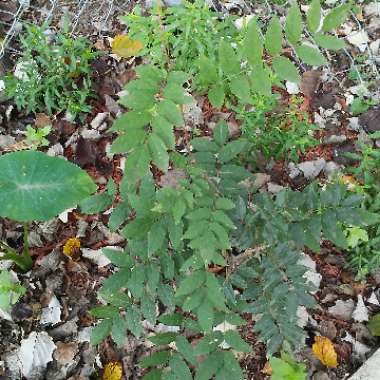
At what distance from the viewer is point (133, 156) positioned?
1352 millimetres

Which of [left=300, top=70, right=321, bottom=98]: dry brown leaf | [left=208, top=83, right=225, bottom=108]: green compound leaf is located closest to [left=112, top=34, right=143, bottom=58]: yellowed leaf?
[left=300, top=70, right=321, bottom=98]: dry brown leaf

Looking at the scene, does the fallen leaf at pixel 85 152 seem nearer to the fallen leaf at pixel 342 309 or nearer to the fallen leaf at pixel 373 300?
the fallen leaf at pixel 342 309

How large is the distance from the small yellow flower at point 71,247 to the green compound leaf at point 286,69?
1.42m

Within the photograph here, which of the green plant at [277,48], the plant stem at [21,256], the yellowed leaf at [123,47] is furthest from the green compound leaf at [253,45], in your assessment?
the yellowed leaf at [123,47]

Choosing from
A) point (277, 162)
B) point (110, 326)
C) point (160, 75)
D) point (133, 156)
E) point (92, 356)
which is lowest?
point (92, 356)

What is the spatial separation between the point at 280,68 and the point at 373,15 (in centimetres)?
200

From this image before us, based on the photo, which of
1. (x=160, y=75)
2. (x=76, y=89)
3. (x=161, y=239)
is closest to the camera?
(x=160, y=75)

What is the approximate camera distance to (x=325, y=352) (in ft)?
7.28

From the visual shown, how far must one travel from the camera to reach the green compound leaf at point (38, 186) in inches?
80.2

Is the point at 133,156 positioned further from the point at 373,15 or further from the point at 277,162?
the point at 373,15

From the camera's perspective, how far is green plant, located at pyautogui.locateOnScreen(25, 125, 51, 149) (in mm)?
2656

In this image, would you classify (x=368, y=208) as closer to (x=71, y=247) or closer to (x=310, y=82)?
(x=310, y=82)

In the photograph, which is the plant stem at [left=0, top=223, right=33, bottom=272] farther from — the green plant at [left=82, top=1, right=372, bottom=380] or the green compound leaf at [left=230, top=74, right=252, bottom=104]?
the green compound leaf at [left=230, top=74, right=252, bottom=104]

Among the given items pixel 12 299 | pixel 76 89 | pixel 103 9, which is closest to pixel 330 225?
pixel 12 299
